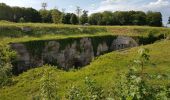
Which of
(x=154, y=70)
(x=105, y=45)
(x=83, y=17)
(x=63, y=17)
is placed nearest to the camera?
(x=154, y=70)

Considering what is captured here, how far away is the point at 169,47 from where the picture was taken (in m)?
55.1

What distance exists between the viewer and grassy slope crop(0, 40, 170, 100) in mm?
36781

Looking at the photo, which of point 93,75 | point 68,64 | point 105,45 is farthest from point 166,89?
point 105,45

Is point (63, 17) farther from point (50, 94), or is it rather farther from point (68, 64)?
point (50, 94)

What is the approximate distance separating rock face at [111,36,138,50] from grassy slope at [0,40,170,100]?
2683 cm

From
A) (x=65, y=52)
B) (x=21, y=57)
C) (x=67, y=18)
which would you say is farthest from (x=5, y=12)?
(x=21, y=57)

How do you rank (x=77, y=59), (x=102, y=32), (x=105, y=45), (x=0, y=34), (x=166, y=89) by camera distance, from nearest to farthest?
(x=166, y=89) → (x=0, y=34) → (x=77, y=59) → (x=105, y=45) → (x=102, y=32)

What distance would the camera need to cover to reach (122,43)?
78938 millimetres

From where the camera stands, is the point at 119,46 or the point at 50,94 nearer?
the point at 50,94

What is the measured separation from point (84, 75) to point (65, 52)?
25.4 meters

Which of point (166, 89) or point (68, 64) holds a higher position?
point (166, 89)

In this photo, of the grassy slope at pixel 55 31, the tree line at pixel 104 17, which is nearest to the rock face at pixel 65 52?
the grassy slope at pixel 55 31


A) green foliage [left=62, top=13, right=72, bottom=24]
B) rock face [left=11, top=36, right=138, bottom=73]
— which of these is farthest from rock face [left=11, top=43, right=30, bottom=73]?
green foliage [left=62, top=13, right=72, bottom=24]

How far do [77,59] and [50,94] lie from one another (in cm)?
5061
